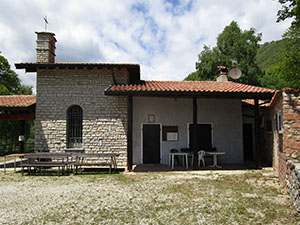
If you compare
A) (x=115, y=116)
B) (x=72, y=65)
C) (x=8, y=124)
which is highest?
(x=72, y=65)

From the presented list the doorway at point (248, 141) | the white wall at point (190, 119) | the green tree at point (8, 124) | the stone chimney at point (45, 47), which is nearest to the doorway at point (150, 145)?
the white wall at point (190, 119)

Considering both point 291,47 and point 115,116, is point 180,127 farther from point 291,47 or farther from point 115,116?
point 291,47

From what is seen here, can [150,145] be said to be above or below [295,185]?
above

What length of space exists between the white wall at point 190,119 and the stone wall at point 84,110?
777 mm

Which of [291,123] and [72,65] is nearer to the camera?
[291,123]

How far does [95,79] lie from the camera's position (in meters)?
9.72

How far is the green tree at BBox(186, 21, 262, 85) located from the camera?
23511 millimetres

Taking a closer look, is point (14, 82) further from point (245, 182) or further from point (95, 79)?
point (245, 182)

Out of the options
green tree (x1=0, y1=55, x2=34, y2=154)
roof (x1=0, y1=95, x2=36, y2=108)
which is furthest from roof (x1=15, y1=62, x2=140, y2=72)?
green tree (x1=0, y1=55, x2=34, y2=154)

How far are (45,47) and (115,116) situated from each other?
4.63m

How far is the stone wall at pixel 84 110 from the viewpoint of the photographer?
9516 mm

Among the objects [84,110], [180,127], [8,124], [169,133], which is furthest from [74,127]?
[8,124]

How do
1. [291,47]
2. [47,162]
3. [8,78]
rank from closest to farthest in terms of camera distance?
1. [47,162]
2. [291,47]
3. [8,78]

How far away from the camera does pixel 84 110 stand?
31.4 ft
